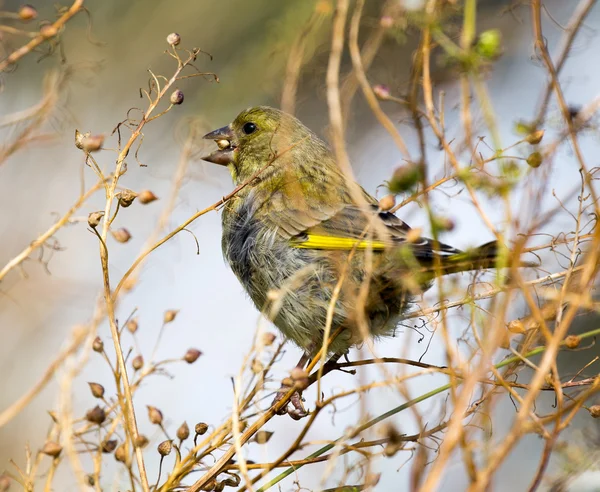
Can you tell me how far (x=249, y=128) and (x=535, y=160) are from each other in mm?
2892

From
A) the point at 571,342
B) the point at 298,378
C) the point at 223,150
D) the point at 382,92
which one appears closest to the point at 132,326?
the point at 298,378

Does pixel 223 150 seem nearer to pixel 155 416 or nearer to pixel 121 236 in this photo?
pixel 121 236

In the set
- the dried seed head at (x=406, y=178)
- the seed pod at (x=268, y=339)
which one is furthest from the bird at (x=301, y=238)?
the dried seed head at (x=406, y=178)

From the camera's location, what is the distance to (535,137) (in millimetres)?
1889

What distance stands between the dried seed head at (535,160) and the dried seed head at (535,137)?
0.31 ft

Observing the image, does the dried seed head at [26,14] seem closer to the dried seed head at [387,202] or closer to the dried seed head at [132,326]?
the dried seed head at [132,326]

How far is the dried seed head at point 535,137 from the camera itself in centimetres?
187

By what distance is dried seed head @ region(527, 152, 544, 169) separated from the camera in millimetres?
1762

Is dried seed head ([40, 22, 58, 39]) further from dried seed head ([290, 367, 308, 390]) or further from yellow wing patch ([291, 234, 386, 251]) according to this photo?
yellow wing patch ([291, 234, 386, 251])

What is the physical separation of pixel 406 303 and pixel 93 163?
1467mm

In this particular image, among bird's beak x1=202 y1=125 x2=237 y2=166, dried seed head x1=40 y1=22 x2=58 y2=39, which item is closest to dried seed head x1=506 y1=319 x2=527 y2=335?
dried seed head x1=40 y1=22 x2=58 y2=39

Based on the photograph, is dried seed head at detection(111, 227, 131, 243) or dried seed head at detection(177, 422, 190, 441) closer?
dried seed head at detection(177, 422, 190, 441)

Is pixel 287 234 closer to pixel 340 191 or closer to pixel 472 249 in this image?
pixel 340 191

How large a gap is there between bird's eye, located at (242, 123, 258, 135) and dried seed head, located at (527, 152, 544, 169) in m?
2.84
